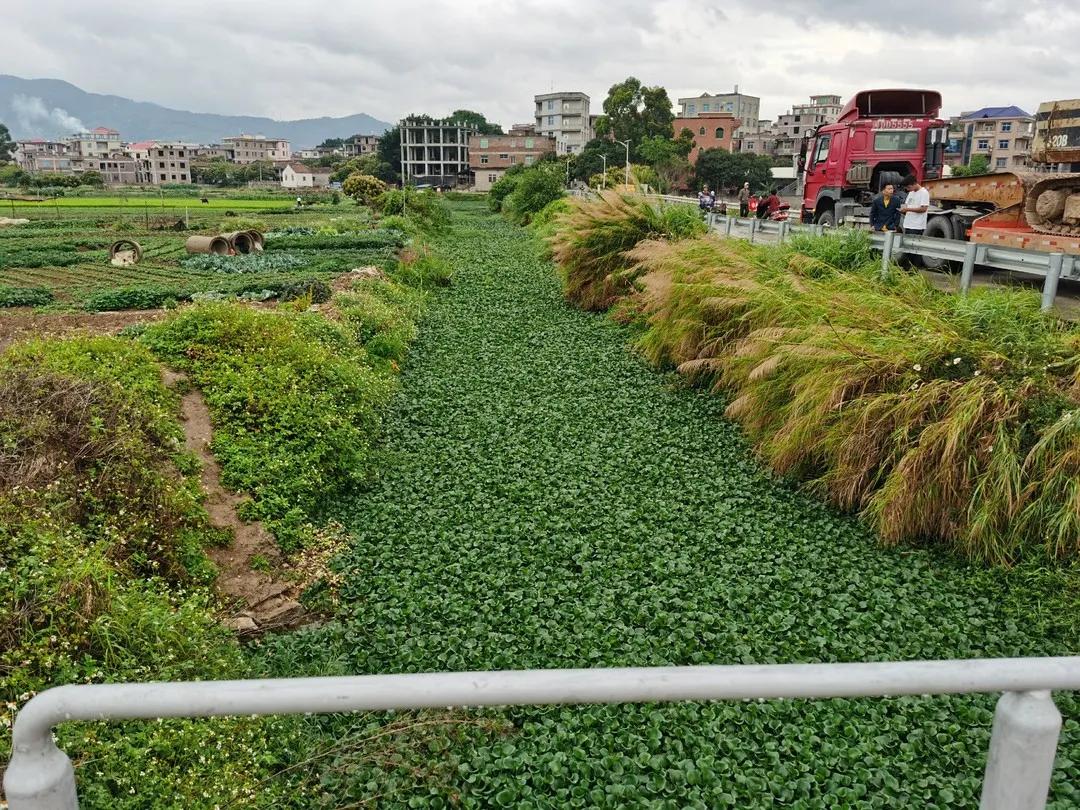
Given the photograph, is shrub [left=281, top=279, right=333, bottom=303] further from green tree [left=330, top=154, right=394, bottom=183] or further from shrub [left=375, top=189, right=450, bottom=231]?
green tree [left=330, top=154, right=394, bottom=183]

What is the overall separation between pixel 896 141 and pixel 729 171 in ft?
161

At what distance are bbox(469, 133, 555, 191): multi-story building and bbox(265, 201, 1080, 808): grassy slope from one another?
3247 inches

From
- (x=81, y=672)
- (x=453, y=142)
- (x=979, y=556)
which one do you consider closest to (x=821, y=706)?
(x=979, y=556)

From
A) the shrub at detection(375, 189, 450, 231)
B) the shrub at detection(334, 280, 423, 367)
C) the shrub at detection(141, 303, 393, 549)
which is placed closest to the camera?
the shrub at detection(141, 303, 393, 549)

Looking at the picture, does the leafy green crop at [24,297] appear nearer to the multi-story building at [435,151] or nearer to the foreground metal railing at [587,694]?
the foreground metal railing at [587,694]

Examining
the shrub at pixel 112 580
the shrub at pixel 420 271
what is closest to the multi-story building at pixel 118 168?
the shrub at pixel 420 271

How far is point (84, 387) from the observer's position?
5574 millimetres

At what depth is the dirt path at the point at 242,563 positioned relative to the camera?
5059mm

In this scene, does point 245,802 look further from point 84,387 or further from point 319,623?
point 84,387

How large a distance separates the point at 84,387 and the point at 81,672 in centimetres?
273

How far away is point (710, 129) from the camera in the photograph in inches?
2938

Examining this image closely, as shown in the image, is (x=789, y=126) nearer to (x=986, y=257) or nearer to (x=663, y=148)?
(x=663, y=148)

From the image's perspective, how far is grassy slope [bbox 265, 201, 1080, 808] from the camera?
12.1 ft

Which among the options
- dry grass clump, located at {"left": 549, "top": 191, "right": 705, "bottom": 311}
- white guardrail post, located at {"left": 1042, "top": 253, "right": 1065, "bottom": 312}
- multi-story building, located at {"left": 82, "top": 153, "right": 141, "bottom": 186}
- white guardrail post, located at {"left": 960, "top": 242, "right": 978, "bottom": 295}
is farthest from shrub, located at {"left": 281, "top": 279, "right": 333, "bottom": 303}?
multi-story building, located at {"left": 82, "top": 153, "right": 141, "bottom": 186}
